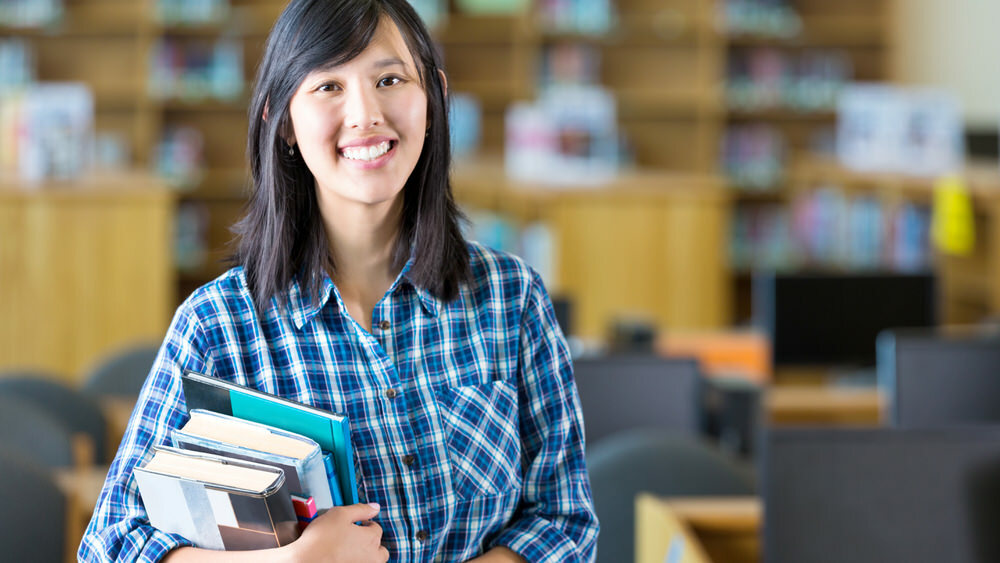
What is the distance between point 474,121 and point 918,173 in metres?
3.00

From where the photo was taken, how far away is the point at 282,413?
3.72 ft

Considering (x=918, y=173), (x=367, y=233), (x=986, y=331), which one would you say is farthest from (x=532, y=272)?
(x=918, y=173)

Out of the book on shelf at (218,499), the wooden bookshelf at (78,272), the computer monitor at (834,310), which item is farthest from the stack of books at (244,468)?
the wooden bookshelf at (78,272)

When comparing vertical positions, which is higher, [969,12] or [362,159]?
[969,12]

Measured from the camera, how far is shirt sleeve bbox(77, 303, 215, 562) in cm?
117

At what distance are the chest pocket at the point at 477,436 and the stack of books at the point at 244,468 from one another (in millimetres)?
146

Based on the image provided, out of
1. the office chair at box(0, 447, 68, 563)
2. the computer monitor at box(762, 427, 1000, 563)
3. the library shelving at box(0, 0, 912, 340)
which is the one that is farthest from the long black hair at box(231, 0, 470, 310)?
the library shelving at box(0, 0, 912, 340)

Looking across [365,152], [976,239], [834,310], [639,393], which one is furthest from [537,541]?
[976,239]

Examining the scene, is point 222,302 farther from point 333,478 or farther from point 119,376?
point 119,376

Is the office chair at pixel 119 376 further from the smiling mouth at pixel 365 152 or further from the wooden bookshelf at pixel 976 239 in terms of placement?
the wooden bookshelf at pixel 976 239

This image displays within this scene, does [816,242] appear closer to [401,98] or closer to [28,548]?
[28,548]

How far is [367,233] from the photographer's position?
1293 mm

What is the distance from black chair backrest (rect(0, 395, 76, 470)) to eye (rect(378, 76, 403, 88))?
1.72 meters

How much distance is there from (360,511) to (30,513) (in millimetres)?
1165
